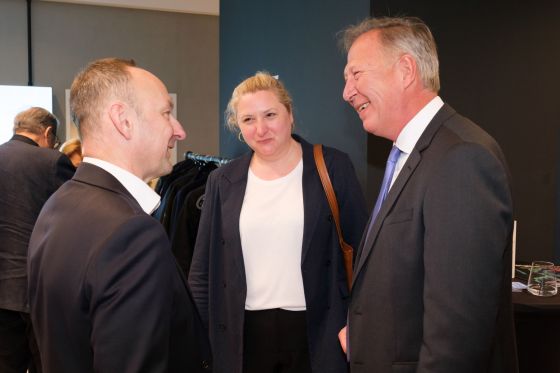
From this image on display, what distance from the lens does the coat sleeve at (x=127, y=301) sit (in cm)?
103

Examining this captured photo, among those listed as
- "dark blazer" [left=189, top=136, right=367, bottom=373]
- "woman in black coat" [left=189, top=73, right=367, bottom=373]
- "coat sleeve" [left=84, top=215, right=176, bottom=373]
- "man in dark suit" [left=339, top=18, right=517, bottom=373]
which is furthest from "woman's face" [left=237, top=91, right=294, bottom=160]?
"coat sleeve" [left=84, top=215, right=176, bottom=373]

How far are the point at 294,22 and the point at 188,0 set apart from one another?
3333mm

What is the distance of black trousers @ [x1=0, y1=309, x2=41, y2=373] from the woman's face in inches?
73.1

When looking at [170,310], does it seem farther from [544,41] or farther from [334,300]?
[544,41]

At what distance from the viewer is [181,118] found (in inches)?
250

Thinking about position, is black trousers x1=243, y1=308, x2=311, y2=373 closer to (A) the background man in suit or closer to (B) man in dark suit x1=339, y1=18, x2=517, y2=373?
(B) man in dark suit x1=339, y1=18, x2=517, y2=373

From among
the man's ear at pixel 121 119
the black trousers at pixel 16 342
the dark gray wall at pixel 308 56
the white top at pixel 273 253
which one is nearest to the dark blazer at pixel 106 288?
the man's ear at pixel 121 119

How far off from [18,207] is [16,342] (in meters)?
0.79

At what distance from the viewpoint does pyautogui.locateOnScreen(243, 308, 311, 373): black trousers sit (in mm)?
2010

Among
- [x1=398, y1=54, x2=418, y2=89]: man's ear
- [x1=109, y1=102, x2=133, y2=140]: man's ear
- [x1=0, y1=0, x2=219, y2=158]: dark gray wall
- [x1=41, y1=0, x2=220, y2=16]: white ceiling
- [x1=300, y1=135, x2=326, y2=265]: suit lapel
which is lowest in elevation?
[x1=300, y1=135, x2=326, y2=265]: suit lapel

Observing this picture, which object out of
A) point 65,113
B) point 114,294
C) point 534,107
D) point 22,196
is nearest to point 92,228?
point 114,294

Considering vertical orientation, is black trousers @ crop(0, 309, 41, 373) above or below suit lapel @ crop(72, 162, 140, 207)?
below

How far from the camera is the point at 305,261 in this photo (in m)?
2.01

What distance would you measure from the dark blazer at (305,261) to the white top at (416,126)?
1.92 ft
